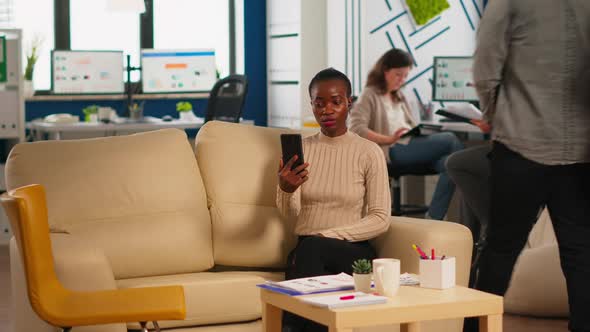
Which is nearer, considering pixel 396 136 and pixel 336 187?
pixel 336 187

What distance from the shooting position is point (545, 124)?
2.97 metres

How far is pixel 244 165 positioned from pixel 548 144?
109 centimetres

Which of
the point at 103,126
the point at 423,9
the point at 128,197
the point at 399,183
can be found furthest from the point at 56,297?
the point at 423,9

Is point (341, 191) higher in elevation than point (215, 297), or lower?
higher

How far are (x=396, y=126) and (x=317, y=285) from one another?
3522 mm

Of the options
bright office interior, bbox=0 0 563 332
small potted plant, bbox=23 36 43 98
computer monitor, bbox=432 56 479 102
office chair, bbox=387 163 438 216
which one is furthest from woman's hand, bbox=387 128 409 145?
small potted plant, bbox=23 36 43 98

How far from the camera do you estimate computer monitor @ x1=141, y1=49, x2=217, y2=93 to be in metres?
8.02

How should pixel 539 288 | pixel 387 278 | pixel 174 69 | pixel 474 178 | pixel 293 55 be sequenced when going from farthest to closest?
1. pixel 293 55
2. pixel 174 69
3. pixel 474 178
4. pixel 539 288
5. pixel 387 278

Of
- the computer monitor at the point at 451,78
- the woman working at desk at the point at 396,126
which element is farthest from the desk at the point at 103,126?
the woman working at desk at the point at 396,126

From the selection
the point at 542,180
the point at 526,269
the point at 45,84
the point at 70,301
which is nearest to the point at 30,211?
the point at 70,301

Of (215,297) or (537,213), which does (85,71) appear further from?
(537,213)

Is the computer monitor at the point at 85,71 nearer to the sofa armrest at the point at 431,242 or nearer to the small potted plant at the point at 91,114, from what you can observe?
the small potted plant at the point at 91,114

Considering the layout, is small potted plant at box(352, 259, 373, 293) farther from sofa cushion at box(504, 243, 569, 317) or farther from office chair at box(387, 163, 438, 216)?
office chair at box(387, 163, 438, 216)

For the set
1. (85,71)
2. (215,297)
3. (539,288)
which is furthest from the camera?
(85,71)
